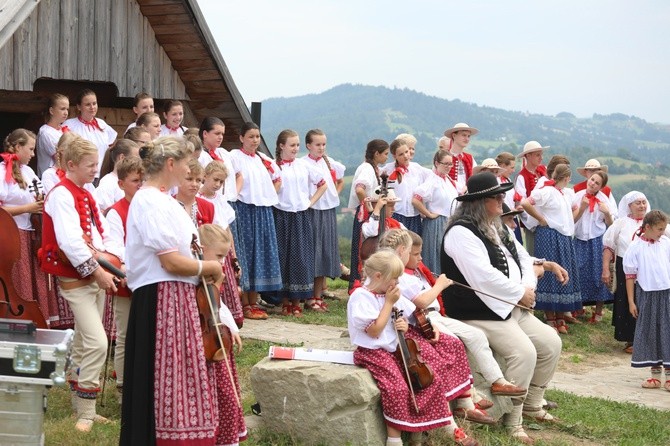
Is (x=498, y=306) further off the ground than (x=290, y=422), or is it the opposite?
(x=498, y=306)

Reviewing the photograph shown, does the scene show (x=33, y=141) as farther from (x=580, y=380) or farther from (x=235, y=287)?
(x=580, y=380)

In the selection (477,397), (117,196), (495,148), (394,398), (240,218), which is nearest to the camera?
(394,398)

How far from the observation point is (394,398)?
6.47 m

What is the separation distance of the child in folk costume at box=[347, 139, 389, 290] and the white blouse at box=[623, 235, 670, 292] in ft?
9.25

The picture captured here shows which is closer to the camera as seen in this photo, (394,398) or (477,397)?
(394,398)

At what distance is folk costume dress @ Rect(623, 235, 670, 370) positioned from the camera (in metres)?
10.5

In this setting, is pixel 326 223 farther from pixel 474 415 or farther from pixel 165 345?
pixel 165 345

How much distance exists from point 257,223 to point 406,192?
1.84m

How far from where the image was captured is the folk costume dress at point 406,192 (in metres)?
12.1

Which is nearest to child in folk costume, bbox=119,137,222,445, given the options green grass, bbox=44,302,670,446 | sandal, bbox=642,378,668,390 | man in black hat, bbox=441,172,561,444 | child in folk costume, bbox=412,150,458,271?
green grass, bbox=44,302,670,446

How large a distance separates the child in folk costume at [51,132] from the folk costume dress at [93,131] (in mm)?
230

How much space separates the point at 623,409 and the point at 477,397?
7.04 feet

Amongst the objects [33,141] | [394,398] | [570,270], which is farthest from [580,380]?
[33,141]

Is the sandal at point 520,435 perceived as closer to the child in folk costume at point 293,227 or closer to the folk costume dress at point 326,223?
the child in folk costume at point 293,227
